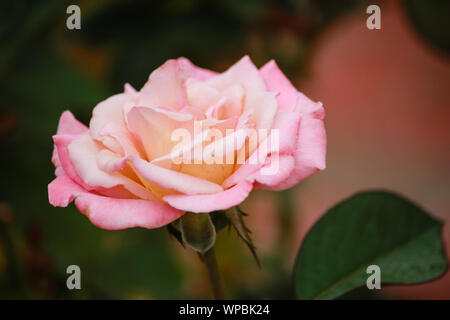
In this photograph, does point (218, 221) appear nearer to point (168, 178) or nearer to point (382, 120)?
point (168, 178)

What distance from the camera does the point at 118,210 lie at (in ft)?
0.93

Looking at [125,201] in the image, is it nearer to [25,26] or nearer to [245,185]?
[245,185]

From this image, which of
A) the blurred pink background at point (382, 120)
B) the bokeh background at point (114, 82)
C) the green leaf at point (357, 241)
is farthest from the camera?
the blurred pink background at point (382, 120)

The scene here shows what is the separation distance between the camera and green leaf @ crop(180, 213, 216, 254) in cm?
30

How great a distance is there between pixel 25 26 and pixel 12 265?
26 cm

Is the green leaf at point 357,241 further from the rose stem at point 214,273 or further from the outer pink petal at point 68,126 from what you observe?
the outer pink petal at point 68,126

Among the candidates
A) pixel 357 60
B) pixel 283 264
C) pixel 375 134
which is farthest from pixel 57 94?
pixel 357 60

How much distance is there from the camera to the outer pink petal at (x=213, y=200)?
0.87ft

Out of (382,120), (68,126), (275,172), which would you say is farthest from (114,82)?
(382,120)

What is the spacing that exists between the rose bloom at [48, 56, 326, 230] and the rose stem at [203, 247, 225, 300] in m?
0.05

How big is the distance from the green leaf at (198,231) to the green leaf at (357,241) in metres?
0.13

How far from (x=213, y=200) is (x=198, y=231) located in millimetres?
34

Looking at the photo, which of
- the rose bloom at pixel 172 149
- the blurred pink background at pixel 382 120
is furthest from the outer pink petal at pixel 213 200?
the blurred pink background at pixel 382 120
